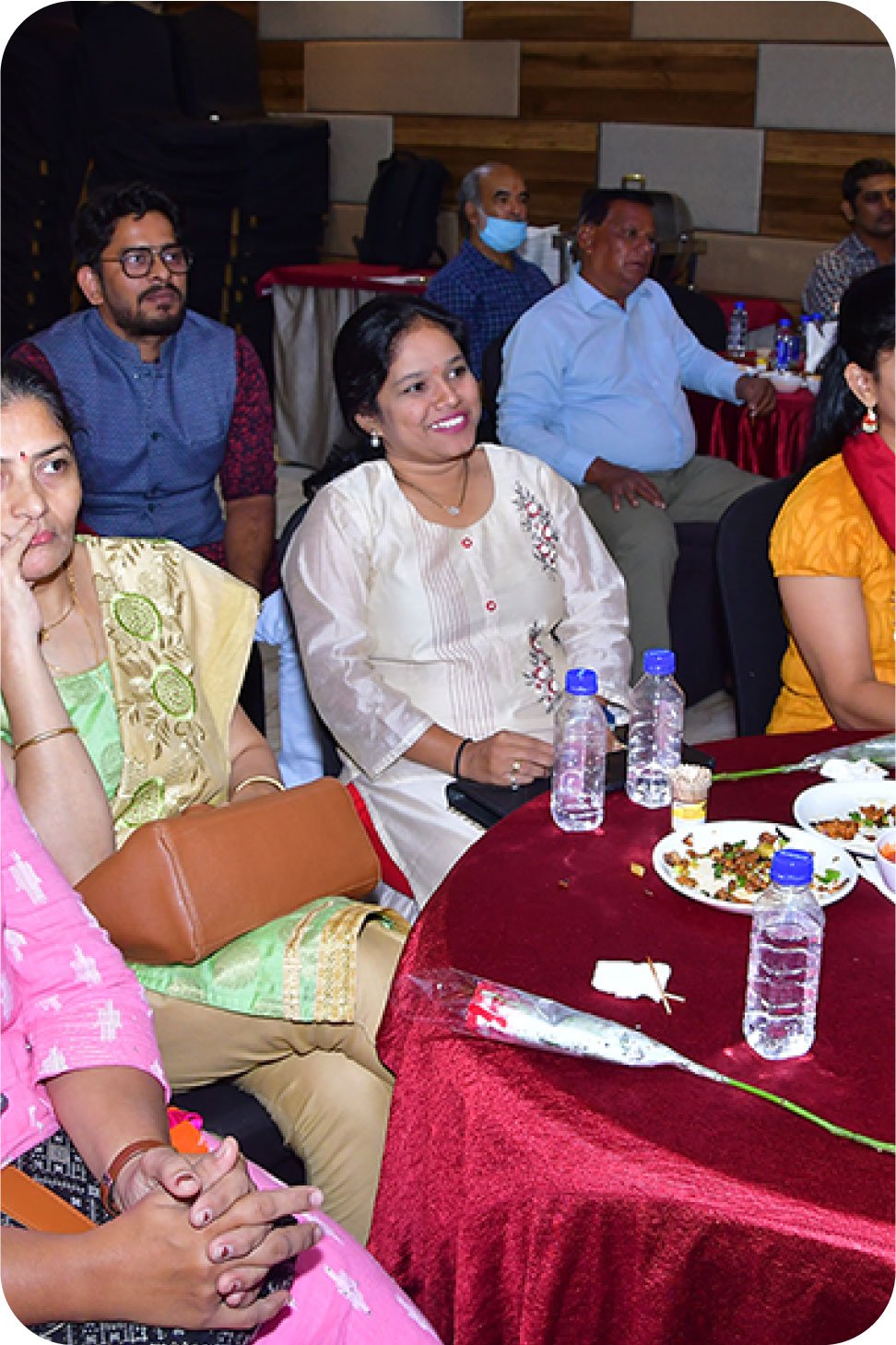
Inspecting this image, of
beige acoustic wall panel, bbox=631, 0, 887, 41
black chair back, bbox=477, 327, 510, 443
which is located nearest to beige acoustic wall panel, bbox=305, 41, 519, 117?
beige acoustic wall panel, bbox=631, 0, 887, 41

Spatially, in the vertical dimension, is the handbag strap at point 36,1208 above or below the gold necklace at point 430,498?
below

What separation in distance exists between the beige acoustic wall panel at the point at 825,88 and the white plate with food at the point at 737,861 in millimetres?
5438

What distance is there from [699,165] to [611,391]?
3.32m

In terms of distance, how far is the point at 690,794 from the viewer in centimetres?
172

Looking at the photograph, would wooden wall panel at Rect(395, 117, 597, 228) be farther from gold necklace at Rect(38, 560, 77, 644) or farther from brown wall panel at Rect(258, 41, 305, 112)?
gold necklace at Rect(38, 560, 77, 644)

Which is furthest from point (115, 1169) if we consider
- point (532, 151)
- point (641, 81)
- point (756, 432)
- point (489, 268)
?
point (532, 151)

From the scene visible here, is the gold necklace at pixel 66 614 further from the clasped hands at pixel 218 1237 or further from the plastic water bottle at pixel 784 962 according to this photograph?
the plastic water bottle at pixel 784 962

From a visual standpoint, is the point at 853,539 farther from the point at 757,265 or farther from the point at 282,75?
the point at 282,75

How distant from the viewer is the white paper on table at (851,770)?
5.96 feet

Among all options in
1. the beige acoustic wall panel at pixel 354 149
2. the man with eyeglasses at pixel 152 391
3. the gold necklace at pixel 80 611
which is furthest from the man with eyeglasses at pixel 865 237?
the gold necklace at pixel 80 611

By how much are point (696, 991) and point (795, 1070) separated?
0.13 meters

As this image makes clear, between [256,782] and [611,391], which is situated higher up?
[611,391]

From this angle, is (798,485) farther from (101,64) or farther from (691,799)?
(101,64)

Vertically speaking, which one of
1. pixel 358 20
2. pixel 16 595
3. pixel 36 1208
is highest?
pixel 358 20
